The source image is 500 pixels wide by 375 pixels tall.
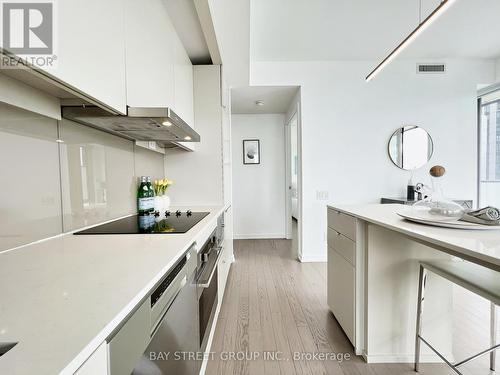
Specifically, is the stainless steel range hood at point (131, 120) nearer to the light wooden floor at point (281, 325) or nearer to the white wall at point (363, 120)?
the light wooden floor at point (281, 325)

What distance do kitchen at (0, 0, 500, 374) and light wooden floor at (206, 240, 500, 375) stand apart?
2 cm

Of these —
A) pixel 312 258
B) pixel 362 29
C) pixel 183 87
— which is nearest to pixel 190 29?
pixel 183 87

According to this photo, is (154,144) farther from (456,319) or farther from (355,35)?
(456,319)

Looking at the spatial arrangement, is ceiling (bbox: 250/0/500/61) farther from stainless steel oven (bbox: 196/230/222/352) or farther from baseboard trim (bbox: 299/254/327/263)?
baseboard trim (bbox: 299/254/327/263)

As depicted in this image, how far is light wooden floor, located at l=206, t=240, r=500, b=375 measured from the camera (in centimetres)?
147

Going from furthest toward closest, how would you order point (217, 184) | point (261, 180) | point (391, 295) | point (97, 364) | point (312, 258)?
point (261, 180), point (312, 258), point (217, 184), point (391, 295), point (97, 364)

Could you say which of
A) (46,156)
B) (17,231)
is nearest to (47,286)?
(17,231)

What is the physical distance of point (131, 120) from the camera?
1.25 meters

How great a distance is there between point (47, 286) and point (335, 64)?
3.82 metres

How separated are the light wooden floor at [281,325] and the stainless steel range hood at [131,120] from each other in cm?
152

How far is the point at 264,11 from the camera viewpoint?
91.5 inches

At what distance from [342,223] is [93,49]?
1.71 m

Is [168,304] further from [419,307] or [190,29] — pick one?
[190,29]

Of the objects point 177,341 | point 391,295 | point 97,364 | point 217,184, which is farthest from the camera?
point 217,184
